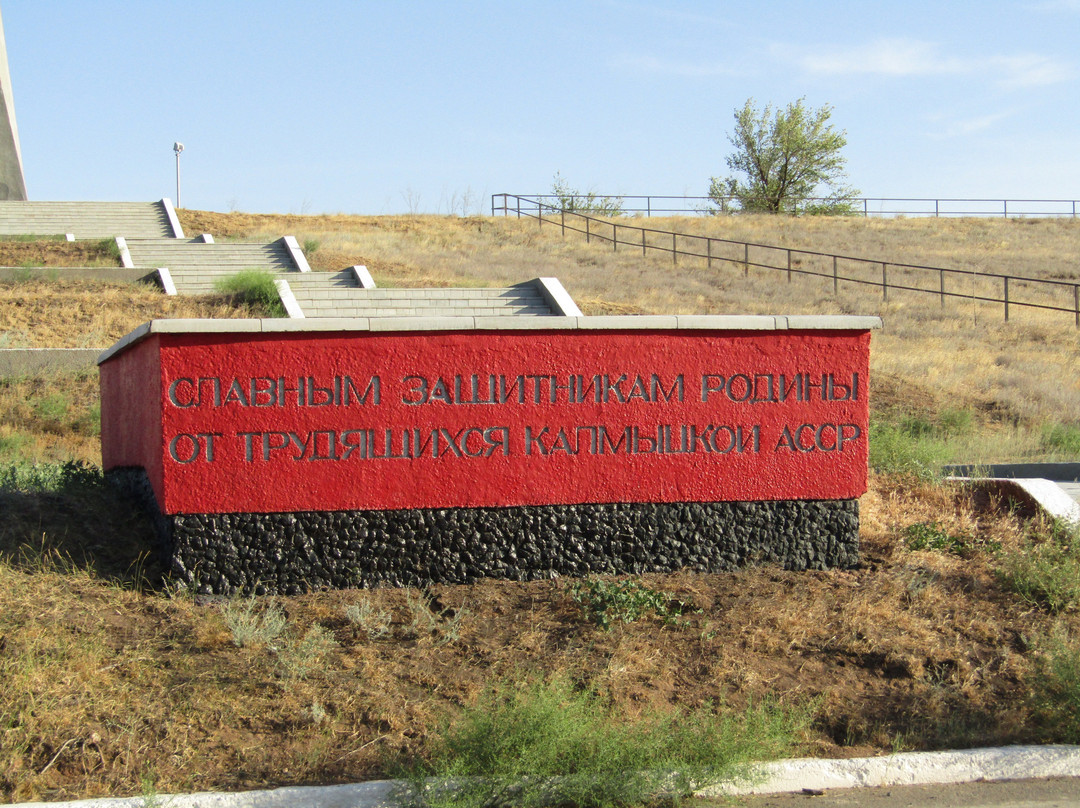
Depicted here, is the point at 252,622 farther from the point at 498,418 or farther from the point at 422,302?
the point at 422,302

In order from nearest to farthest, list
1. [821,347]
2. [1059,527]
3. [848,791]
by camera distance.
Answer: [848,791]
[821,347]
[1059,527]

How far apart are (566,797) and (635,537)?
9.33 feet

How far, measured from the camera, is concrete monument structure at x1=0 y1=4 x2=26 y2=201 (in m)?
31.5

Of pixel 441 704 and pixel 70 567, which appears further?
pixel 70 567

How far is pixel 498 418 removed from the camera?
21.9 feet

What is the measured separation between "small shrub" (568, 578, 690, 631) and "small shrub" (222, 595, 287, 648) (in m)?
1.73

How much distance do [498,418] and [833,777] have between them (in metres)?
3.07

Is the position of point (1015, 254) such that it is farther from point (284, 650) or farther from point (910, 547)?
point (284, 650)

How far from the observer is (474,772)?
4160mm

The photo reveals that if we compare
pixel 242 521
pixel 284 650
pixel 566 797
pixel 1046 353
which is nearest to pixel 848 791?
pixel 566 797

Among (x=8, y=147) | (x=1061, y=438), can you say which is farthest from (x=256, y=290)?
(x=8, y=147)

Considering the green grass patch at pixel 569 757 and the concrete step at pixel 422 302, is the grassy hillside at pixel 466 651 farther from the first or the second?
the concrete step at pixel 422 302

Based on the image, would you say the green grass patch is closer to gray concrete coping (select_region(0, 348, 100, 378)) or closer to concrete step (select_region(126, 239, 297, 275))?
gray concrete coping (select_region(0, 348, 100, 378))

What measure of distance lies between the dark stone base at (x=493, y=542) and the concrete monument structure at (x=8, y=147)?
29.4 m
